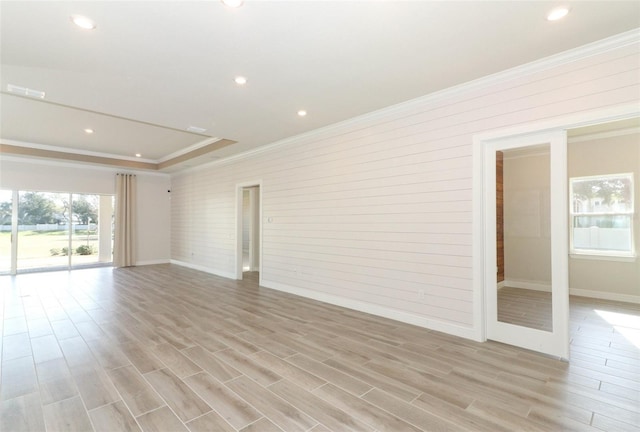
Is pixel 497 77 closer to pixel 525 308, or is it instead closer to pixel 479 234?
pixel 479 234

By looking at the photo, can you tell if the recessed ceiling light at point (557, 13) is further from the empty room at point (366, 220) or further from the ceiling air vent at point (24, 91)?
A: the ceiling air vent at point (24, 91)

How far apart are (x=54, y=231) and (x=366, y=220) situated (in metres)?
8.79

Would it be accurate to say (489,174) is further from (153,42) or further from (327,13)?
(153,42)

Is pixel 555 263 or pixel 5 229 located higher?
pixel 5 229

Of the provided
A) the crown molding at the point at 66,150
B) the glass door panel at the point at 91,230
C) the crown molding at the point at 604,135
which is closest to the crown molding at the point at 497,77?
the crown molding at the point at 604,135

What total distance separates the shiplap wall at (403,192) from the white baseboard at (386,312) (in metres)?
0.02

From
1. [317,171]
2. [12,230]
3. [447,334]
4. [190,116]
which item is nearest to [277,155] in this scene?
[317,171]

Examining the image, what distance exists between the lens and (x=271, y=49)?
2807 millimetres

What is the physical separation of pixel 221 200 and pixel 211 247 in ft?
4.52

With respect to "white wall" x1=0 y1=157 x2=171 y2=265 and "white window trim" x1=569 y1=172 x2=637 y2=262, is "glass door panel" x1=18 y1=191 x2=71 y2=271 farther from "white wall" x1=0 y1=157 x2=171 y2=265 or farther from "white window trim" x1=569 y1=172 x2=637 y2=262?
"white window trim" x1=569 y1=172 x2=637 y2=262

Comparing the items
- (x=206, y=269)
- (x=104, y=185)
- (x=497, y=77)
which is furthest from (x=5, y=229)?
(x=497, y=77)

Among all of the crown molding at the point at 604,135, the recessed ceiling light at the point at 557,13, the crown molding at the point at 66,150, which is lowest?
the crown molding at the point at 604,135

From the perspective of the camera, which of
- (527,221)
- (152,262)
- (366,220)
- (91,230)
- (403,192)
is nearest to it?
(527,221)

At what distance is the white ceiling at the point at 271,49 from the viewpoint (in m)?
2.29
